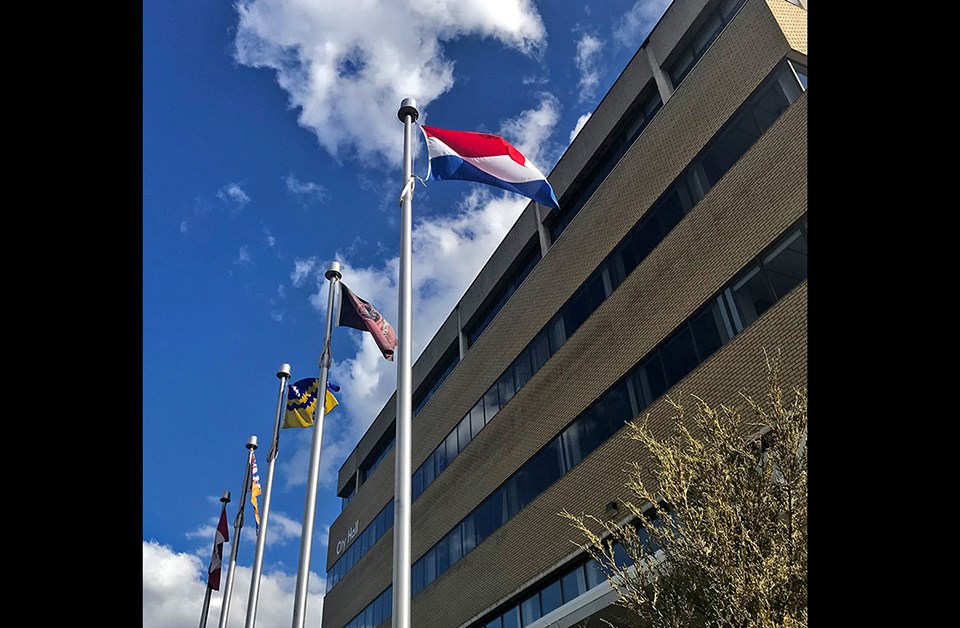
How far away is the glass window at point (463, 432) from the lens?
1086 inches

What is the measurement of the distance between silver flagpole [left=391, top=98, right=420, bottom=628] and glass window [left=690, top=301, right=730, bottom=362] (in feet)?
25.3

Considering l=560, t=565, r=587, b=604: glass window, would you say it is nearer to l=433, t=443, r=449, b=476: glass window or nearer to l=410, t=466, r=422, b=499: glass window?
l=433, t=443, r=449, b=476: glass window

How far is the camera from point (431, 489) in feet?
96.8

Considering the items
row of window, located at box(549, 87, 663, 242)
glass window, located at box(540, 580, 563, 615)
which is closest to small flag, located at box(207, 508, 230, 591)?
glass window, located at box(540, 580, 563, 615)

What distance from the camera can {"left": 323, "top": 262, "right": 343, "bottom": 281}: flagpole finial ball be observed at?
609 inches

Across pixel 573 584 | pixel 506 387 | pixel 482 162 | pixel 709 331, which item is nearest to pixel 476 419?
pixel 506 387

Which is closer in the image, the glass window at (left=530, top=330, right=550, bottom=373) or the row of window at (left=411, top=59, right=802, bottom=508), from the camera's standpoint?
the row of window at (left=411, top=59, right=802, bottom=508)

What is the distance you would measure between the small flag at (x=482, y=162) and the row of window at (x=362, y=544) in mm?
23441

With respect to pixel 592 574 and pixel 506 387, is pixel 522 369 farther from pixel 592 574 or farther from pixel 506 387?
pixel 592 574

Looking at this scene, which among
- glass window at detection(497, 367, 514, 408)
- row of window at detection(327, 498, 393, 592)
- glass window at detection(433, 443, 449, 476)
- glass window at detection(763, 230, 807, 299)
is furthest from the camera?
row of window at detection(327, 498, 393, 592)

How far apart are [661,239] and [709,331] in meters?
3.36
